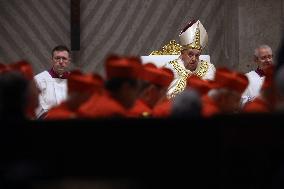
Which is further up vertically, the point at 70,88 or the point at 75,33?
the point at 75,33

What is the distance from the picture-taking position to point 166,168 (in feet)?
11.6

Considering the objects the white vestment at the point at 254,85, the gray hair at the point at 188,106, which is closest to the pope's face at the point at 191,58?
the white vestment at the point at 254,85

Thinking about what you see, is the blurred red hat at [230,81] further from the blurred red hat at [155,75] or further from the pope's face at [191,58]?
the pope's face at [191,58]

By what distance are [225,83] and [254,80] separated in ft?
11.6

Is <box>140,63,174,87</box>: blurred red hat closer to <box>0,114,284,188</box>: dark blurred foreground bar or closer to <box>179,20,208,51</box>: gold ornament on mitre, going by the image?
<box>0,114,284,188</box>: dark blurred foreground bar

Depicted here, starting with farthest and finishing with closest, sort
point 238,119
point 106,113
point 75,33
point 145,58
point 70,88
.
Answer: point 75,33
point 145,58
point 70,88
point 106,113
point 238,119

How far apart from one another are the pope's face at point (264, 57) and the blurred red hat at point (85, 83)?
4.24m

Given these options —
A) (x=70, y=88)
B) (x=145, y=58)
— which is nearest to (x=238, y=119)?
(x=70, y=88)

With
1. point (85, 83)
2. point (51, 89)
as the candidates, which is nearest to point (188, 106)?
point (85, 83)

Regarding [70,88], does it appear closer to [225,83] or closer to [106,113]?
[106,113]

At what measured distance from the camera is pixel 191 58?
30.1ft

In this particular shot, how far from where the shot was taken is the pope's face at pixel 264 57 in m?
9.17

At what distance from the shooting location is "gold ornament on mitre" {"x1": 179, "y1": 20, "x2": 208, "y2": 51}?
934cm

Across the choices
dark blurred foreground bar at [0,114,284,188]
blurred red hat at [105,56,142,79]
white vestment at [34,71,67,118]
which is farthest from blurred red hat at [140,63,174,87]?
white vestment at [34,71,67,118]
